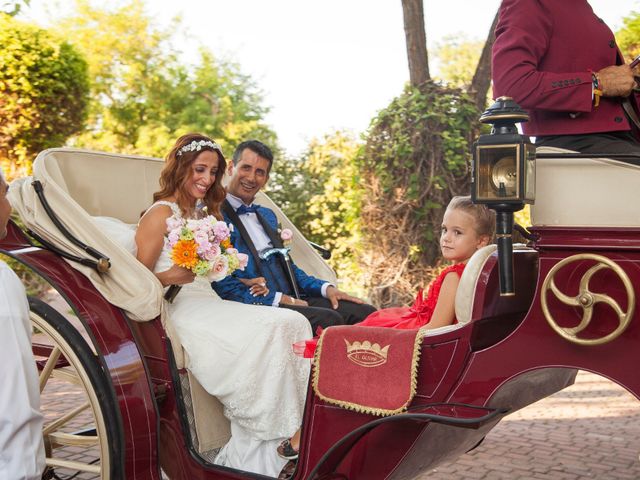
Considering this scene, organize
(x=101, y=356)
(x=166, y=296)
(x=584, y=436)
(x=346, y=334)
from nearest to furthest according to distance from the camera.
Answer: (x=346, y=334), (x=101, y=356), (x=166, y=296), (x=584, y=436)

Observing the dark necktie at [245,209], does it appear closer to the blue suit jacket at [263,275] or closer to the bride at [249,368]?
the blue suit jacket at [263,275]

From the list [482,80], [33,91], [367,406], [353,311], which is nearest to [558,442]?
[353,311]

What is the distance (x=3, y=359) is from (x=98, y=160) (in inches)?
78.6

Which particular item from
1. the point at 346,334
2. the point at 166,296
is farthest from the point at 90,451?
the point at 346,334

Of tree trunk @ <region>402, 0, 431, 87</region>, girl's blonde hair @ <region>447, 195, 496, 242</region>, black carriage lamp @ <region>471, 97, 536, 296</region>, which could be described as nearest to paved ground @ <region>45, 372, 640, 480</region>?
girl's blonde hair @ <region>447, 195, 496, 242</region>

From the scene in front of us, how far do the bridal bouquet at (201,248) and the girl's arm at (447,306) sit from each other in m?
1.00

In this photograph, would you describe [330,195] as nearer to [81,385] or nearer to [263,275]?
[263,275]

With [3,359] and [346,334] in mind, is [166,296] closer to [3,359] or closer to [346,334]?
[346,334]

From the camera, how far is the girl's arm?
2.67 metres

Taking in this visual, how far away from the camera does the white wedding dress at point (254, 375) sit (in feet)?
9.87

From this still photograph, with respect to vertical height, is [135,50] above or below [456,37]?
below

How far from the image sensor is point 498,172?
2.21 m

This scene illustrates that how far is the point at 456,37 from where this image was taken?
135 ft

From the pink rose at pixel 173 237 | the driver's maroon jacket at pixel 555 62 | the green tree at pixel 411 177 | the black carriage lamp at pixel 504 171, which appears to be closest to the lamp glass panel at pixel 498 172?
the black carriage lamp at pixel 504 171
